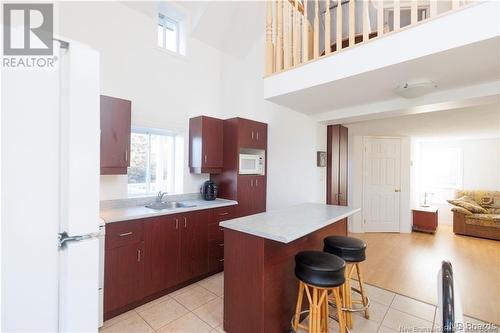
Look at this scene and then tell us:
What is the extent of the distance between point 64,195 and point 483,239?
6.97 m

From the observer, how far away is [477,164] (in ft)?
19.7

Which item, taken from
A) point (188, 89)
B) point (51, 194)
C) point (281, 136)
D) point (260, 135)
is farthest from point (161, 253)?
point (188, 89)

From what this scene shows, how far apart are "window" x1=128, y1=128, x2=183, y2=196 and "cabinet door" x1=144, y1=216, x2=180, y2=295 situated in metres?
0.85

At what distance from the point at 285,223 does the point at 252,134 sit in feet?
5.88

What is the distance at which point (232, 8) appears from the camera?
3.71 metres

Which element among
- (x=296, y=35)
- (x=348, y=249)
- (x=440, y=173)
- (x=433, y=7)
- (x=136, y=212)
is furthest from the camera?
(x=440, y=173)

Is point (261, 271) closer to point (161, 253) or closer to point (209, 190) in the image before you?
point (161, 253)

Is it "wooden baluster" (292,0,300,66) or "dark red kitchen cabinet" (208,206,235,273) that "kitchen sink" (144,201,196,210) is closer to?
"dark red kitchen cabinet" (208,206,235,273)

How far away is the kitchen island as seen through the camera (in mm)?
1779

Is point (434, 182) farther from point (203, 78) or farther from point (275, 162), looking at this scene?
point (203, 78)

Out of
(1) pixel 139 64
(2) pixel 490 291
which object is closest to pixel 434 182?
(2) pixel 490 291

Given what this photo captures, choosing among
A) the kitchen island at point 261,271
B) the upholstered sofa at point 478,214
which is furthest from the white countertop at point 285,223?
the upholstered sofa at point 478,214

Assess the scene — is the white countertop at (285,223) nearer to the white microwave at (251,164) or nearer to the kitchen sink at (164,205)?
the white microwave at (251,164)

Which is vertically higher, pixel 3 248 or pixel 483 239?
pixel 3 248
